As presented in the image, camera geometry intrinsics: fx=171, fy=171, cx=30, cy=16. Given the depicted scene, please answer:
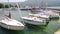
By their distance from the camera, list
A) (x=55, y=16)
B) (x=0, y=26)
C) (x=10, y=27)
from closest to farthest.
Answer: (x=10, y=27) < (x=0, y=26) < (x=55, y=16)

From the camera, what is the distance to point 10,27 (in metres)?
20.0

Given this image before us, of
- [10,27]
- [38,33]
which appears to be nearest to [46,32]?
[38,33]

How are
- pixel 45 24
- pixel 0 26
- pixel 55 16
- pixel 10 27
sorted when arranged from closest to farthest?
1. pixel 10 27
2. pixel 0 26
3. pixel 45 24
4. pixel 55 16

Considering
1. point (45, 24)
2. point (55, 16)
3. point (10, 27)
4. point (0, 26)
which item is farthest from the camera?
point (55, 16)

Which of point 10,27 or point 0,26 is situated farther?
point 0,26

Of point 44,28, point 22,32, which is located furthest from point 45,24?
point 22,32

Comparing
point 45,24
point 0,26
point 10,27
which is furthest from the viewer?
point 45,24

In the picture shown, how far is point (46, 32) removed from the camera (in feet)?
68.7

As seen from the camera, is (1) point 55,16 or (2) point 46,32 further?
(1) point 55,16

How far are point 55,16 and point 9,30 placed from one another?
15656 mm

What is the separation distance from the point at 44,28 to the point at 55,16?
11.3m

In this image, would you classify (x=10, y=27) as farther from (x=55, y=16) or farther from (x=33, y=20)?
(x=55, y=16)

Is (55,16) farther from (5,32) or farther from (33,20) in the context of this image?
(5,32)

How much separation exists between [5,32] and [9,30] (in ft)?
2.10
